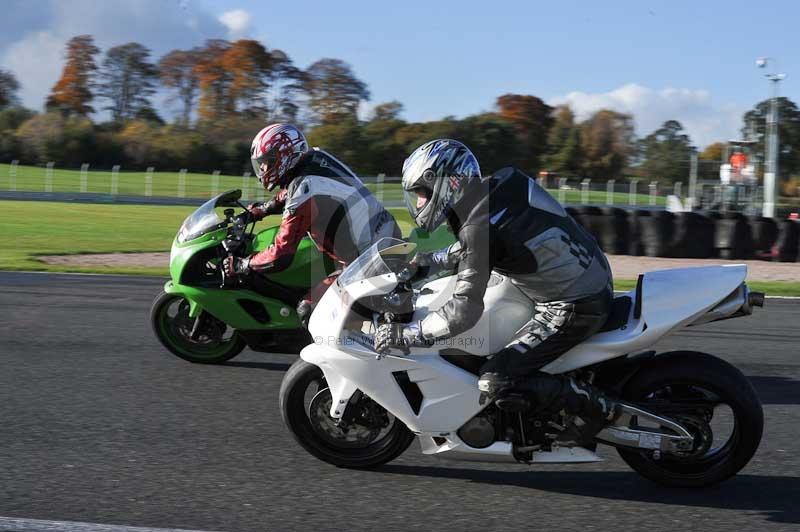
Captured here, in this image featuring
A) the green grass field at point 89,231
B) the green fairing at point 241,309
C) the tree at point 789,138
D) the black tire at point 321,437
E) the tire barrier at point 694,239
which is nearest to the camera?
the black tire at point 321,437

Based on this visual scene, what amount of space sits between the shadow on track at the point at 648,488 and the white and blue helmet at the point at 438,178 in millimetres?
1341

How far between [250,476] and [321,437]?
1.33 feet

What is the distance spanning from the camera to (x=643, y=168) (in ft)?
243

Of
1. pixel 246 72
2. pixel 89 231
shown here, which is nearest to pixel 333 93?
pixel 246 72

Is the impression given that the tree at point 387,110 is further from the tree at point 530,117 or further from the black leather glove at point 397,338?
the black leather glove at point 397,338

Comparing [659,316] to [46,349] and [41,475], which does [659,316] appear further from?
[46,349]

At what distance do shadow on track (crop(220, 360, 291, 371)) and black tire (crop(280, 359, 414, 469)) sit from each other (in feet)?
8.86

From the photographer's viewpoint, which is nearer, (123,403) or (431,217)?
(431,217)

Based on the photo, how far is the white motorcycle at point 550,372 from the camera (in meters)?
4.62

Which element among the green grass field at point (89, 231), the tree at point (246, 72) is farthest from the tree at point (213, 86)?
the green grass field at point (89, 231)

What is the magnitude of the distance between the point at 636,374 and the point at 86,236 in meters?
19.3

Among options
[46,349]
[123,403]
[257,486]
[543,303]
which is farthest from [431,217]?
[46,349]

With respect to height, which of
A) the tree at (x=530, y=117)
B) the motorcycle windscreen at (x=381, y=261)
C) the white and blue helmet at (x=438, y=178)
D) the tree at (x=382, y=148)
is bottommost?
the motorcycle windscreen at (x=381, y=261)

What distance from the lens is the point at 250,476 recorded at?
4.89 meters
